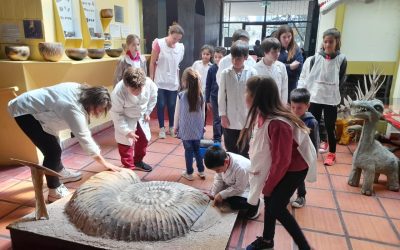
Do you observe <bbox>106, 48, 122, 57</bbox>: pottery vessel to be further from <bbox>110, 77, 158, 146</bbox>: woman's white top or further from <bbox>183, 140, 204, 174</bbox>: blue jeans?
<bbox>183, 140, 204, 174</bbox>: blue jeans

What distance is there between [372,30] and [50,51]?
4.43m

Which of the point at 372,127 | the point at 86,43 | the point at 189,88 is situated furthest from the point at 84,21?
the point at 372,127

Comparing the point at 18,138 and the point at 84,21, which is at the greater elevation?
the point at 84,21

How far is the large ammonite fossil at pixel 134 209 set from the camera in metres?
1.81

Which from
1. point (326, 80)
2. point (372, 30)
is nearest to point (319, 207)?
point (326, 80)

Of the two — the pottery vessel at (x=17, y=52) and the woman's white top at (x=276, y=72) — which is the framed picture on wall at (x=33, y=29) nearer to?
the pottery vessel at (x=17, y=52)

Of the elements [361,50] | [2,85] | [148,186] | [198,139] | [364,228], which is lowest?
[364,228]

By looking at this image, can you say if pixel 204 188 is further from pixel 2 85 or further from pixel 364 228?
pixel 2 85

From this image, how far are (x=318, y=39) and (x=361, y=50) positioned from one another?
2.21ft

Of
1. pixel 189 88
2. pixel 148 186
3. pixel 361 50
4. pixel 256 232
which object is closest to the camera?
pixel 256 232

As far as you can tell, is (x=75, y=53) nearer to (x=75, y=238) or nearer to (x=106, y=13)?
(x=106, y=13)

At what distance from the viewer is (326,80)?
3104mm

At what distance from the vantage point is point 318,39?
16.7 feet

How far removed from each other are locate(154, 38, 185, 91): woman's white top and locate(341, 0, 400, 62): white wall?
8.93 feet
